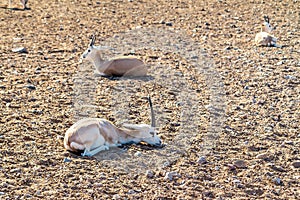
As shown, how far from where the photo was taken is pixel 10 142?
24.9 feet

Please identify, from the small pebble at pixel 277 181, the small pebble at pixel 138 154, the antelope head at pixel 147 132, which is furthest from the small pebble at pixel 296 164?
the small pebble at pixel 138 154

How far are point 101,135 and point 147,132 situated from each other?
591 millimetres

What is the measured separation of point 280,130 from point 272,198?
191 cm

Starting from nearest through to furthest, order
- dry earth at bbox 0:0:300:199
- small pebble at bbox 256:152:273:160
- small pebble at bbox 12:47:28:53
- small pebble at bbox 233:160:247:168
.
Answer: dry earth at bbox 0:0:300:199, small pebble at bbox 233:160:247:168, small pebble at bbox 256:152:273:160, small pebble at bbox 12:47:28:53

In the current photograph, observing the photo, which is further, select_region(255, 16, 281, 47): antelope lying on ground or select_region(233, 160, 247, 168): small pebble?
select_region(255, 16, 281, 47): antelope lying on ground

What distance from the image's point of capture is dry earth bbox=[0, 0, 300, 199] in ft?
22.2

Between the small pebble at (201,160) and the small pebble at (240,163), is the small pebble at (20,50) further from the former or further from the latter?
the small pebble at (240,163)

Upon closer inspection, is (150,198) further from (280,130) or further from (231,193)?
(280,130)

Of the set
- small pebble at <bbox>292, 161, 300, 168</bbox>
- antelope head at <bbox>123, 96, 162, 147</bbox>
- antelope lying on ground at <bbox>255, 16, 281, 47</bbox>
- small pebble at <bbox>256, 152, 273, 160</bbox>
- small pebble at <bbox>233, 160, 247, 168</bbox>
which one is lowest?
antelope lying on ground at <bbox>255, 16, 281, 47</bbox>

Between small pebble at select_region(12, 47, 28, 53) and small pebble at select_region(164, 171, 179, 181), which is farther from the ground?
small pebble at select_region(164, 171, 179, 181)

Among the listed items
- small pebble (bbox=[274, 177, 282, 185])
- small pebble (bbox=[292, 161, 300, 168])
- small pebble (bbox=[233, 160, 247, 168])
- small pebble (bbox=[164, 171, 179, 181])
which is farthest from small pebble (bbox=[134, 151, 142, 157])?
small pebble (bbox=[292, 161, 300, 168])

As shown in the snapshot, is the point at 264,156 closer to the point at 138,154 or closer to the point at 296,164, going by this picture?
the point at 296,164

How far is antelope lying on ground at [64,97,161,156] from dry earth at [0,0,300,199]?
0.43 feet

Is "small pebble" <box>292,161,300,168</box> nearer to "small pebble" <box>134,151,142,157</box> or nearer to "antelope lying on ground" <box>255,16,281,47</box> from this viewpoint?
"small pebble" <box>134,151,142,157</box>
